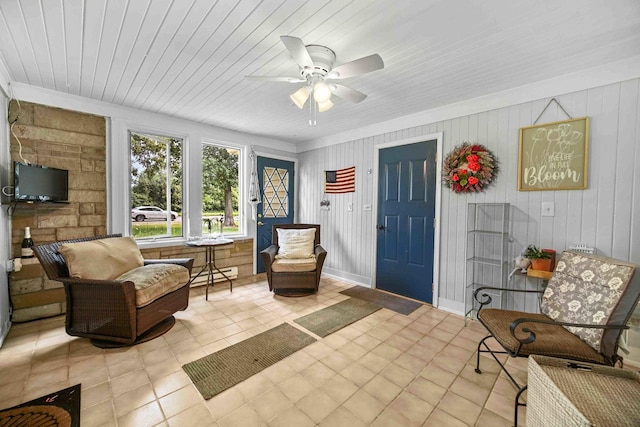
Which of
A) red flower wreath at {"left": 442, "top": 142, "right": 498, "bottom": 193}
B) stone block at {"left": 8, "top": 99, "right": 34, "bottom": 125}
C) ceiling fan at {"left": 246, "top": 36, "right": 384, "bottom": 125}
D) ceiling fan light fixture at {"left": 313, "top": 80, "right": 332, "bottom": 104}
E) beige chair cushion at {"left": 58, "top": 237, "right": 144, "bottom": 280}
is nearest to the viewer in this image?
ceiling fan at {"left": 246, "top": 36, "right": 384, "bottom": 125}

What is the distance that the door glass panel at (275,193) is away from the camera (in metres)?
4.68

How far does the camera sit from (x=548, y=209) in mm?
2457

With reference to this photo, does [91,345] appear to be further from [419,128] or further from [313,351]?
[419,128]

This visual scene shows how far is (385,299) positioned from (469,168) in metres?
1.92

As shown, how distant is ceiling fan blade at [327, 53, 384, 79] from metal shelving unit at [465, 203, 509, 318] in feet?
6.42

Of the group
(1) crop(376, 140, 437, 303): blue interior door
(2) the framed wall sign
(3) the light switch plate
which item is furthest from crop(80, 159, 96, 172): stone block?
Result: (3) the light switch plate

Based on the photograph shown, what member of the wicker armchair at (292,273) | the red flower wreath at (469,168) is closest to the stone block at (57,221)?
the wicker armchair at (292,273)

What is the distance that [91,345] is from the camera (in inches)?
88.1

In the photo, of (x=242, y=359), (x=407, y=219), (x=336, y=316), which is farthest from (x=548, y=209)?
(x=242, y=359)

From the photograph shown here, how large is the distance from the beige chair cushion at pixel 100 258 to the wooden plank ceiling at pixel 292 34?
5.31ft

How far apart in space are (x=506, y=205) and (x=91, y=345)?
4.14 meters

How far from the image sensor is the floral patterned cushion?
1556 millimetres

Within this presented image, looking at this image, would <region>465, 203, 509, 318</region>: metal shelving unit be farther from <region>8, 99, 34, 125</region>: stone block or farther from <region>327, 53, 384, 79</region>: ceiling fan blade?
<region>8, 99, 34, 125</region>: stone block

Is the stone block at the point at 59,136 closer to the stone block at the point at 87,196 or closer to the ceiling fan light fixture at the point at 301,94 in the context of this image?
the stone block at the point at 87,196
